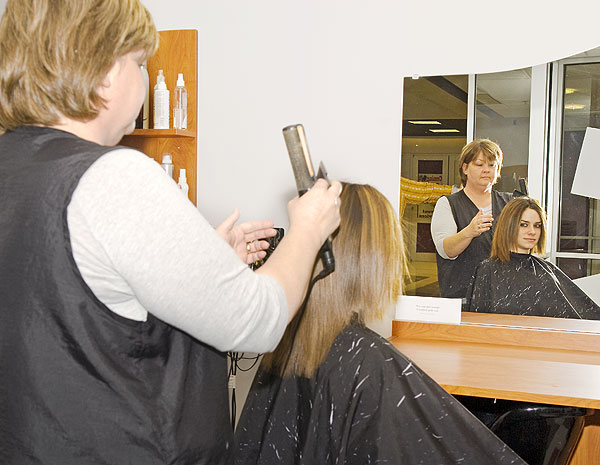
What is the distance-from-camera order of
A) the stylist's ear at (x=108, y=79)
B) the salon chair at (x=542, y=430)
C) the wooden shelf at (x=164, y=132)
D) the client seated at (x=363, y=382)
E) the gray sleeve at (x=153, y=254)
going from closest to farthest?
the gray sleeve at (x=153, y=254) → the stylist's ear at (x=108, y=79) → the client seated at (x=363, y=382) → the salon chair at (x=542, y=430) → the wooden shelf at (x=164, y=132)

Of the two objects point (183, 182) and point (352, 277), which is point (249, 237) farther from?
point (183, 182)

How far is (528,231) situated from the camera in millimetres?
2262

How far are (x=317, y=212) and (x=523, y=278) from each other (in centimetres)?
150

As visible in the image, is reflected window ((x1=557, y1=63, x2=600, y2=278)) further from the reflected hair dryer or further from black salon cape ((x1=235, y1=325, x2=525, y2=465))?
the reflected hair dryer

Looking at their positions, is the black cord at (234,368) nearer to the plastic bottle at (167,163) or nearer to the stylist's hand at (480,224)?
the plastic bottle at (167,163)

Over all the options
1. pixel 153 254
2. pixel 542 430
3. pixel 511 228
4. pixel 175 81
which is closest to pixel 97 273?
pixel 153 254

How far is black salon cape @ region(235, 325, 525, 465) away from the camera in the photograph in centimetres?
139

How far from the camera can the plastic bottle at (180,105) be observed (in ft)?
8.50

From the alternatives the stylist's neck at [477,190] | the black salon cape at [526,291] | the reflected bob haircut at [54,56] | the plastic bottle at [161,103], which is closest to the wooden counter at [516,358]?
the black salon cape at [526,291]

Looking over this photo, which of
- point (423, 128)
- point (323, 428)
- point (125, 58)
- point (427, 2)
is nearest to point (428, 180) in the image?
point (423, 128)

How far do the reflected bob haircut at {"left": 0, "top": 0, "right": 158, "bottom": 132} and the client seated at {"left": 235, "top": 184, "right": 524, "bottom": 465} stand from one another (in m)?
0.67

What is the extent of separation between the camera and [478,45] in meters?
2.30

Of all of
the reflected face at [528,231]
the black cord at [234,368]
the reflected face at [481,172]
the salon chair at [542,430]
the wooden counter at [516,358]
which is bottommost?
the black cord at [234,368]

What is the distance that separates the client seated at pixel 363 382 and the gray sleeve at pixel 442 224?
93 centimetres
